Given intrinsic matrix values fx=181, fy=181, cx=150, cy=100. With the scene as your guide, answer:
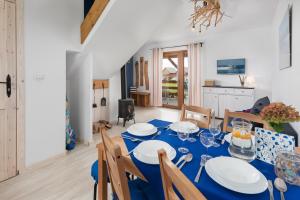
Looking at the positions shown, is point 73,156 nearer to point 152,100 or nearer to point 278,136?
point 278,136

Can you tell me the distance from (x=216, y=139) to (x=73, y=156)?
215cm

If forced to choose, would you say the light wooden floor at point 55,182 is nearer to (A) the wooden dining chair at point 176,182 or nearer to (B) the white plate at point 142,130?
(B) the white plate at point 142,130

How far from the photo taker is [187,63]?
6.36 m

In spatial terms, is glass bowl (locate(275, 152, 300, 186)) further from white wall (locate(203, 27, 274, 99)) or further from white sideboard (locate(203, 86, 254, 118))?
white wall (locate(203, 27, 274, 99))

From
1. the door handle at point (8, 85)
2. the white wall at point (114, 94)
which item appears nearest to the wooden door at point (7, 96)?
the door handle at point (8, 85)

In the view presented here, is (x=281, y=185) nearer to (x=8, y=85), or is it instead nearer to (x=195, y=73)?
(x=8, y=85)

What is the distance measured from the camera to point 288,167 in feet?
2.83

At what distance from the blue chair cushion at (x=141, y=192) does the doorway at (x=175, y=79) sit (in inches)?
215

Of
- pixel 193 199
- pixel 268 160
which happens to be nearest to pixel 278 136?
pixel 268 160

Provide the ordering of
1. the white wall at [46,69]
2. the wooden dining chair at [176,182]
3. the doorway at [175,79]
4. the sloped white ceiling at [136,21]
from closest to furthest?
the wooden dining chair at [176,182] < the white wall at [46,69] < the sloped white ceiling at [136,21] < the doorway at [175,79]

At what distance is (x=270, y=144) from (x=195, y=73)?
16.8 ft

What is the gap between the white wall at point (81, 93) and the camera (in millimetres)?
3037

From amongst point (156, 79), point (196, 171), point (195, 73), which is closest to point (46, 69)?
point (196, 171)

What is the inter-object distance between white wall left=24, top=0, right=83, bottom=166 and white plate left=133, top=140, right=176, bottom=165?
70.6 inches
